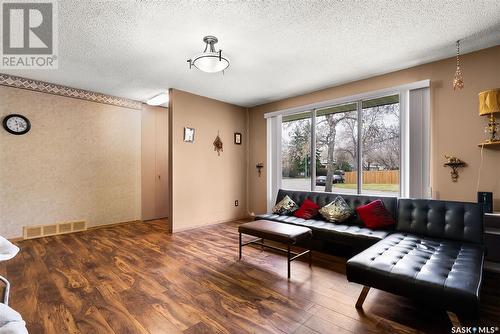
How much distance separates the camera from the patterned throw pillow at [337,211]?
10.9ft

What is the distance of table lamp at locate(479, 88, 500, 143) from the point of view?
8.15ft

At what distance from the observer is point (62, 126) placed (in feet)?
13.6

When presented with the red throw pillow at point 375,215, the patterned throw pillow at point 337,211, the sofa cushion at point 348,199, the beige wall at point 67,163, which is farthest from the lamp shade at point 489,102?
the beige wall at point 67,163

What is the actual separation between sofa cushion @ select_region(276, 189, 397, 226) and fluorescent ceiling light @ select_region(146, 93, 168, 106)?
3.00m

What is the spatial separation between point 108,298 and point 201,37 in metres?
2.74

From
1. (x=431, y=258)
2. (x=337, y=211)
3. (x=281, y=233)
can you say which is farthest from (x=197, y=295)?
(x=337, y=211)

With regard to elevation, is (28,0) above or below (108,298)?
above

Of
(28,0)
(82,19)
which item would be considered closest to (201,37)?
(82,19)

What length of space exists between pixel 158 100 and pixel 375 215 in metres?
4.49

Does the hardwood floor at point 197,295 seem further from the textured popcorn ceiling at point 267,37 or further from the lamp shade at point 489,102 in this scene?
the textured popcorn ceiling at point 267,37

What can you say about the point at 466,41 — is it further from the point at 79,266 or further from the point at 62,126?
the point at 62,126

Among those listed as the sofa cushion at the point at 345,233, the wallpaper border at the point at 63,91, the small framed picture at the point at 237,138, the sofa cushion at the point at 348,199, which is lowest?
the sofa cushion at the point at 345,233

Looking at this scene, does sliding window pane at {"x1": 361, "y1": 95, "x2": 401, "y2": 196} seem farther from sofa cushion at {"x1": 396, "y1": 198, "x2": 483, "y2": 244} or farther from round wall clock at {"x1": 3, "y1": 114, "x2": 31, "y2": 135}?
round wall clock at {"x1": 3, "y1": 114, "x2": 31, "y2": 135}

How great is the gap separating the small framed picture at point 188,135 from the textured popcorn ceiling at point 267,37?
0.98 m
